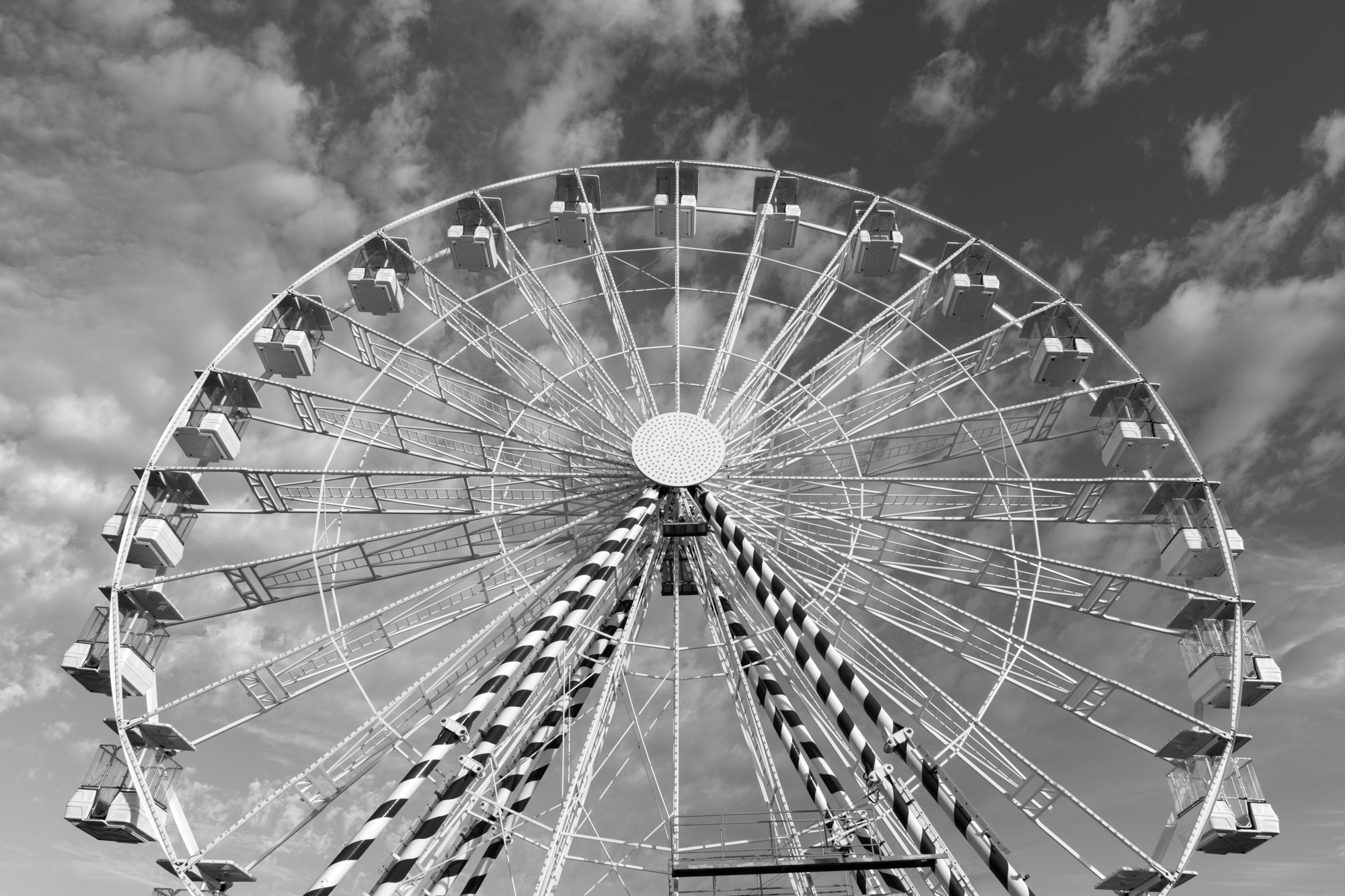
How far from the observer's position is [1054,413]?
21047 millimetres

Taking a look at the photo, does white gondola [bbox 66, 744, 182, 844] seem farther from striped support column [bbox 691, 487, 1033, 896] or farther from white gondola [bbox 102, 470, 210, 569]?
striped support column [bbox 691, 487, 1033, 896]

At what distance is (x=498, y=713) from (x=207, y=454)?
26.3 feet

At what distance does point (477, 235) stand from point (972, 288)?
441 inches

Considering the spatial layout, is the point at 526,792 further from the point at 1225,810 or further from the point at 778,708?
the point at 1225,810

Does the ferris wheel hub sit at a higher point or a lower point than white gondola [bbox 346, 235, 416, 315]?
lower

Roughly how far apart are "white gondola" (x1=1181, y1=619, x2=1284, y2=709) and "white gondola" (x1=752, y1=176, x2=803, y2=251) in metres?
12.6

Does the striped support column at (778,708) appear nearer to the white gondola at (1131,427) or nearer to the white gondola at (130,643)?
the white gondola at (1131,427)

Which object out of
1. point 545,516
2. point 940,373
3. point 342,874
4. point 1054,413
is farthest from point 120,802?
point 1054,413

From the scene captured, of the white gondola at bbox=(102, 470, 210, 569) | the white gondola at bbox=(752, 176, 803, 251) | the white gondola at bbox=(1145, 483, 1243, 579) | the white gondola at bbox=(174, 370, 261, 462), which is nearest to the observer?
the white gondola at bbox=(102, 470, 210, 569)

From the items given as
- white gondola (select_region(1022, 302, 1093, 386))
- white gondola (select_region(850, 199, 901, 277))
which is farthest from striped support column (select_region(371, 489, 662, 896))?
white gondola (select_region(1022, 302, 1093, 386))

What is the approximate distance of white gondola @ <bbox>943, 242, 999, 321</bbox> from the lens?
2278 centimetres

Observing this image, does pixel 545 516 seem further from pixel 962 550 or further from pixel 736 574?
pixel 962 550

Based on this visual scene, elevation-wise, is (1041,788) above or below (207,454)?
below

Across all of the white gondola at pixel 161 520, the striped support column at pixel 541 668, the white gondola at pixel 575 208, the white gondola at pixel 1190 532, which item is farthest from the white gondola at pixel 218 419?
the white gondola at pixel 1190 532
